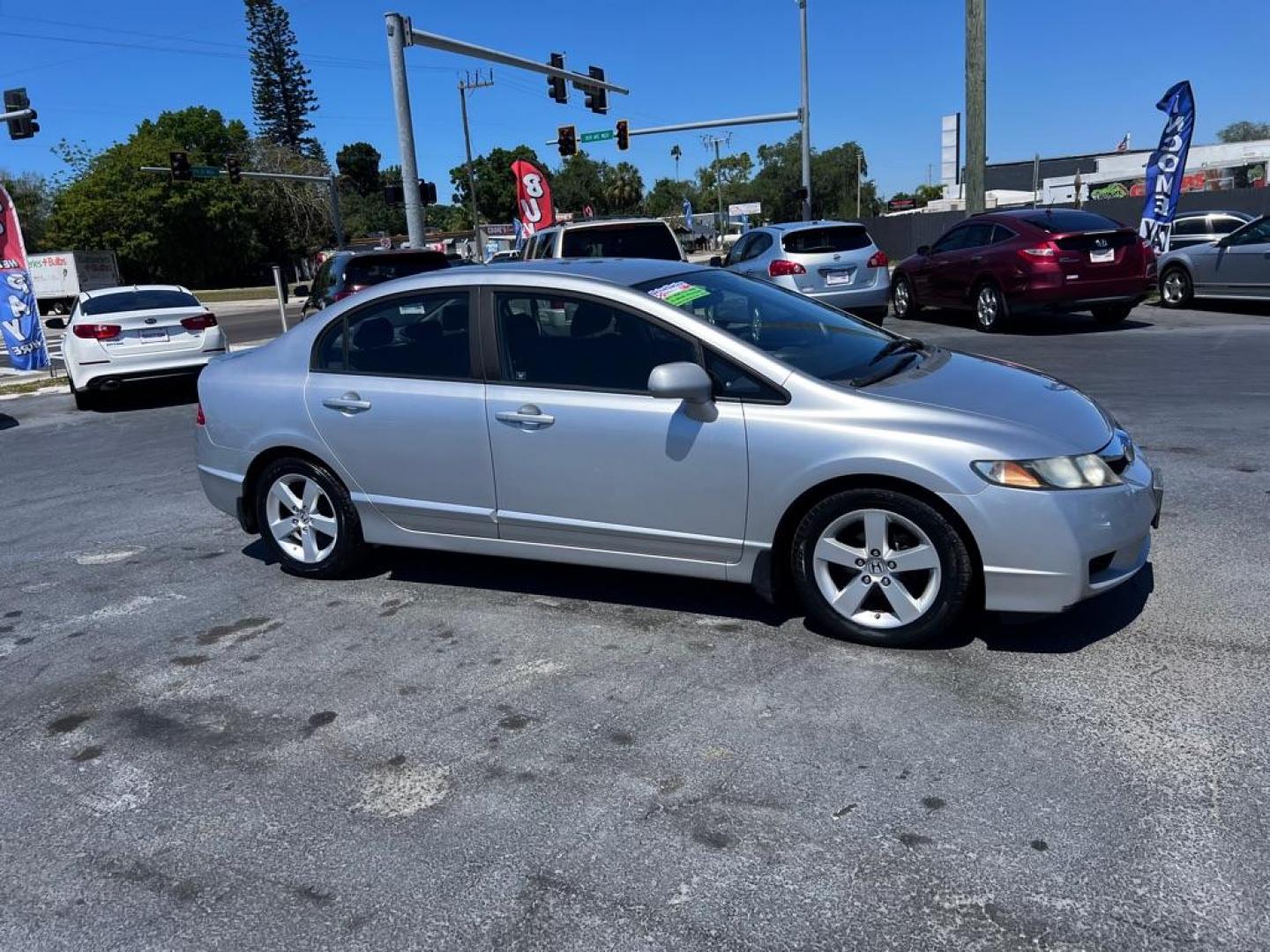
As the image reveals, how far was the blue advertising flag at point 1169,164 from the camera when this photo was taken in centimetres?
1773

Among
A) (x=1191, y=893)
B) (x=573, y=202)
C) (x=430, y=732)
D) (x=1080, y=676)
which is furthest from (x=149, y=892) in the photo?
(x=573, y=202)

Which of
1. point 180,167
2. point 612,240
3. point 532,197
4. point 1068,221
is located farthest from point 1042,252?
point 180,167

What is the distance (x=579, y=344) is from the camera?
183 inches


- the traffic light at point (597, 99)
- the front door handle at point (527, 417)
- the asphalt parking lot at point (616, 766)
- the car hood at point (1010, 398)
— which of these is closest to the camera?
the asphalt parking lot at point (616, 766)

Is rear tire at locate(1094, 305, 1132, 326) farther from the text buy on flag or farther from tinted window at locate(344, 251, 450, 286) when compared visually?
the text buy on flag

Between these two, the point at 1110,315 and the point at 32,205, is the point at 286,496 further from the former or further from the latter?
the point at 32,205

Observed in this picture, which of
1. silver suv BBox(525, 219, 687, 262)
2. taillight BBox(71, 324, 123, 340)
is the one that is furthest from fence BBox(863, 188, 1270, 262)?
taillight BBox(71, 324, 123, 340)

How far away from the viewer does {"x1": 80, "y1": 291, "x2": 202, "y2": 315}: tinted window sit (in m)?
12.5

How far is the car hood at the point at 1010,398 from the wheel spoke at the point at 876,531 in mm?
480

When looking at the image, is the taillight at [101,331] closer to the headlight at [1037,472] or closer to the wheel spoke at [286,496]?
the wheel spoke at [286,496]

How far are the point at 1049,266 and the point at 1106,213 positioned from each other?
2797 cm

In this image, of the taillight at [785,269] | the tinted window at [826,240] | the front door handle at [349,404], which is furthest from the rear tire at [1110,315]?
the front door handle at [349,404]

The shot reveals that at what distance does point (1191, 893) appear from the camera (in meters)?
2.61

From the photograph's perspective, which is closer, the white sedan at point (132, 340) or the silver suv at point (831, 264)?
the white sedan at point (132, 340)
